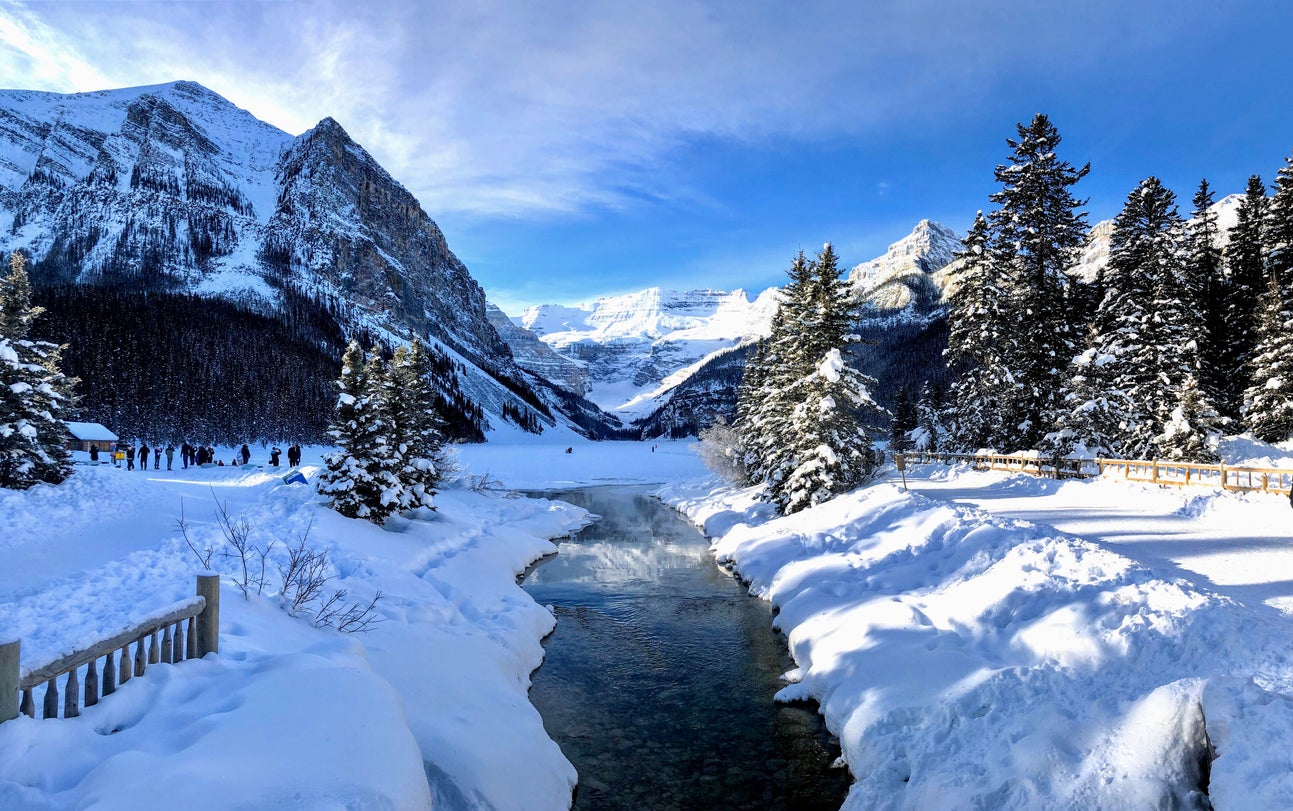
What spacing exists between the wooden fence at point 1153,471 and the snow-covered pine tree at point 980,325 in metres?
3.07

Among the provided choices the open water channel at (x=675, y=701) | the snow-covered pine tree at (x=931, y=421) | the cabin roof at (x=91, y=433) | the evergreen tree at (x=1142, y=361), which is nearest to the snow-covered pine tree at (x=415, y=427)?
the open water channel at (x=675, y=701)

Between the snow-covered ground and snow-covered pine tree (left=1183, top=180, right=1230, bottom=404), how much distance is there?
53.4ft

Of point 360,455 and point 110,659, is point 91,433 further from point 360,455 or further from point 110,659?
point 110,659

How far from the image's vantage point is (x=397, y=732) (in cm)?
602

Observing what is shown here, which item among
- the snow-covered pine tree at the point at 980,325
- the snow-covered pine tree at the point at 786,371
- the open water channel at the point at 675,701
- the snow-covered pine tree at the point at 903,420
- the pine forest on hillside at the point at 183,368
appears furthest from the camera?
the pine forest on hillside at the point at 183,368

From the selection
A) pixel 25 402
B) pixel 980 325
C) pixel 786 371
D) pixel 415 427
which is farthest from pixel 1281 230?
pixel 25 402

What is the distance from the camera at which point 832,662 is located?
36.5 feet

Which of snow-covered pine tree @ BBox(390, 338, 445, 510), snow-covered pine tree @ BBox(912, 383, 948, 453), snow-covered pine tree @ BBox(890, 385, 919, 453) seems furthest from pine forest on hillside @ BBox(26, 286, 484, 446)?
snow-covered pine tree @ BBox(890, 385, 919, 453)

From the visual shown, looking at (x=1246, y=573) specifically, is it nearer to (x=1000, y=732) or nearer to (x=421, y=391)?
(x=1000, y=732)

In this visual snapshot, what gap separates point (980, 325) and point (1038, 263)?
3449 millimetres

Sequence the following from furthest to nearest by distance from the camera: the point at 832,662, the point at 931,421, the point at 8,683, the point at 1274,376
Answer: the point at 931,421
the point at 1274,376
the point at 832,662
the point at 8,683

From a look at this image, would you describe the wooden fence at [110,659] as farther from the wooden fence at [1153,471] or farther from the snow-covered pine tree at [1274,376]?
the snow-covered pine tree at [1274,376]

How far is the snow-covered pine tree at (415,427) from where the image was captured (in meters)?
21.7

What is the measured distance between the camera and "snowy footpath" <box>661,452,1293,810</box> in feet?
17.4
